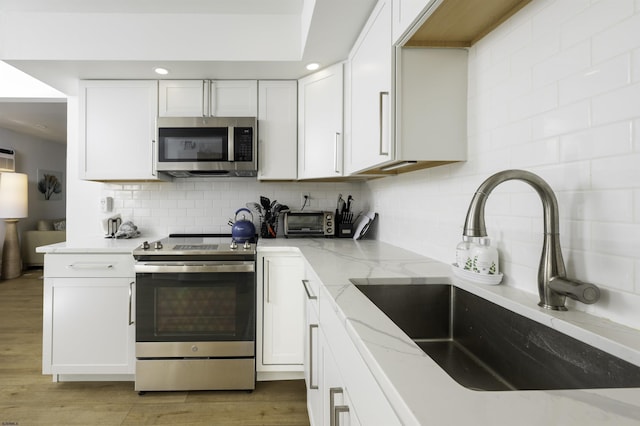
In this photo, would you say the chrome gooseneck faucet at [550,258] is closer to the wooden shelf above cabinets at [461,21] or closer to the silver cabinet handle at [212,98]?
the wooden shelf above cabinets at [461,21]

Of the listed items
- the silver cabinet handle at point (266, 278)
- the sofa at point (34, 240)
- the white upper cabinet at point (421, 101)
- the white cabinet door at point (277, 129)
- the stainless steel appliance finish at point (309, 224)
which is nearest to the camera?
the white upper cabinet at point (421, 101)

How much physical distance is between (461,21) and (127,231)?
2.57 metres

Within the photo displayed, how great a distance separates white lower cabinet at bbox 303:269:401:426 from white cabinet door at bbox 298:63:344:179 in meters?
1.02

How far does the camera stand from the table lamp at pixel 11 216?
5027 mm

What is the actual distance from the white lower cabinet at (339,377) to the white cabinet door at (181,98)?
1.69 metres

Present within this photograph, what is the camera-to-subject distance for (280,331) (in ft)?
7.15

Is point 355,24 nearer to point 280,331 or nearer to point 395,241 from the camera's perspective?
point 395,241

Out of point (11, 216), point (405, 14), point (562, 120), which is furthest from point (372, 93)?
point (11, 216)

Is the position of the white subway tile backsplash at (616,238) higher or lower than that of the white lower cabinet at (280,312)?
higher

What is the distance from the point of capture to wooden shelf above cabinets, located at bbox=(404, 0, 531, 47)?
1.08 meters

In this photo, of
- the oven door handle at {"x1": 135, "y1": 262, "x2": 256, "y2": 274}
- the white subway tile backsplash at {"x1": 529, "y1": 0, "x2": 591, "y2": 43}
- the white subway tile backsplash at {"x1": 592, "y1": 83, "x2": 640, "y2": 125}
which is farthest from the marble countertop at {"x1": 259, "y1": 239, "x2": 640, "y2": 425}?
the oven door handle at {"x1": 135, "y1": 262, "x2": 256, "y2": 274}

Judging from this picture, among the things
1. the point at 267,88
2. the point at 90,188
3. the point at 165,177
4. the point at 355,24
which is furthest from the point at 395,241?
the point at 90,188

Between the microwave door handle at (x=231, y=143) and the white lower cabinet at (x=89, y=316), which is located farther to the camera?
the microwave door handle at (x=231, y=143)

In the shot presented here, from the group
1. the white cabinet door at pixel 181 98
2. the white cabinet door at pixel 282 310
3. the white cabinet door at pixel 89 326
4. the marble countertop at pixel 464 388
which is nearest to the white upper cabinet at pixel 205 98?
the white cabinet door at pixel 181 98
